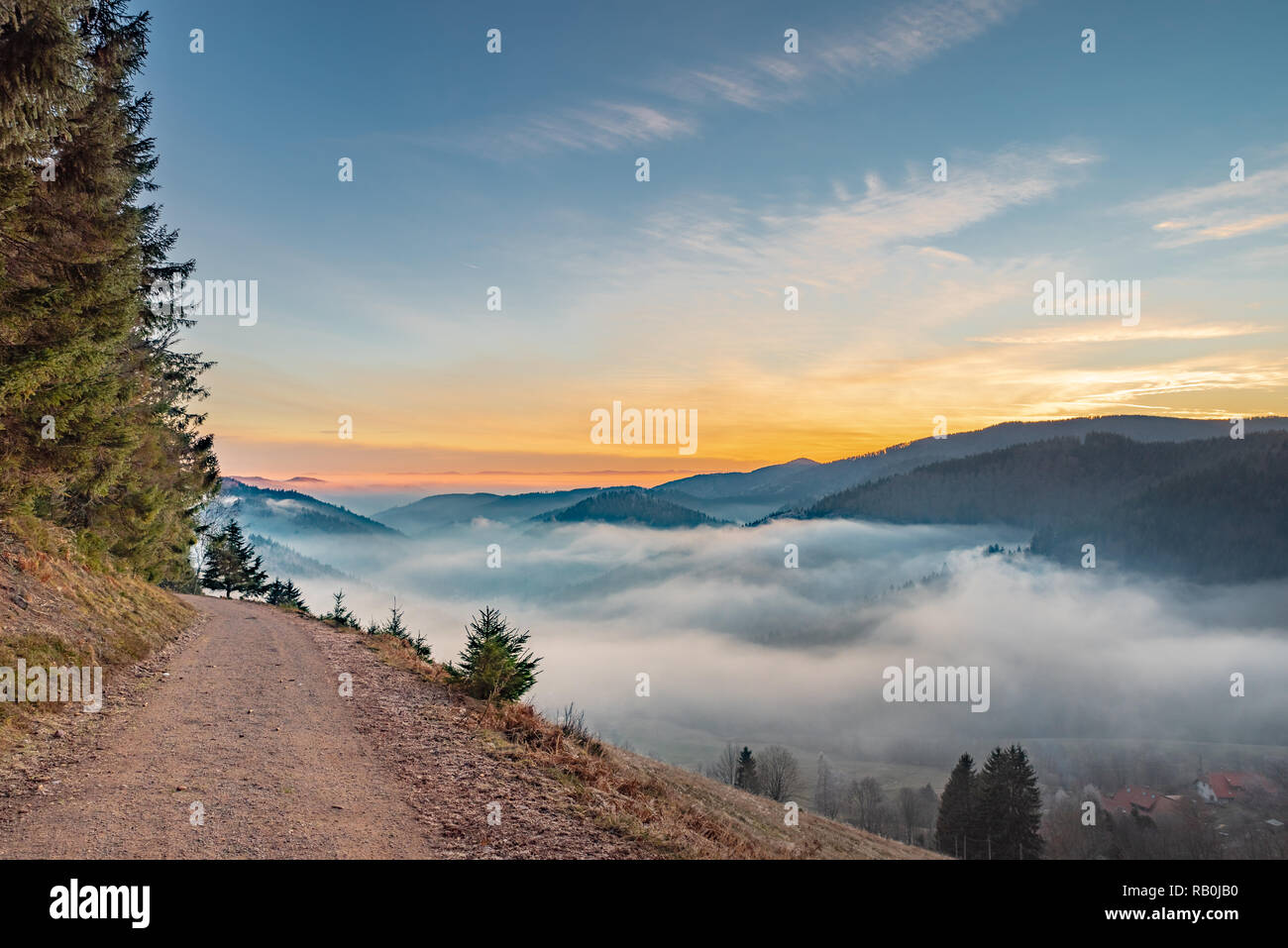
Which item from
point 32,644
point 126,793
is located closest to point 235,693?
point 32,644

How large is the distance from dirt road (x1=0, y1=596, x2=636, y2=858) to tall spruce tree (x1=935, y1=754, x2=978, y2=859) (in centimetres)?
7584

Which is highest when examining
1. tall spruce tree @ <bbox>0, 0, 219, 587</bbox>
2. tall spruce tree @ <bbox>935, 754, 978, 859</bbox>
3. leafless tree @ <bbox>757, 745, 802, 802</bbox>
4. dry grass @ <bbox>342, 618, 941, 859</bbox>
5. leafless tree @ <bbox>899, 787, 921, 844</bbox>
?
tall spruce tree @ <bbox>0, 0, 219, 587</bbox>

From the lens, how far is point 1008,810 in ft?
214

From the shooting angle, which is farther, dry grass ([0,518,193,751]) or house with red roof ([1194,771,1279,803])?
house with red roof ([1194,771,1279,803])

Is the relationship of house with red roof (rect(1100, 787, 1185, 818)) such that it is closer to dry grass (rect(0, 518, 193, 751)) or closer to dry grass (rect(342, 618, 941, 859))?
dry grass (rect(342, 618, 941, 859))

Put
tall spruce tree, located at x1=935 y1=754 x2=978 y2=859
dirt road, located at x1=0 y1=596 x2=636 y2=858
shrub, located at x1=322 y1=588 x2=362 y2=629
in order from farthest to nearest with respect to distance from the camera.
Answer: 1. tall spruce tree, located at x1=935 y1=754 x2=978 y2=859
2. shrub, located at x1=322 y1=588 x2=362 y2=629
3. dirt road, located at x1=0 y1=596 x2=636 y2=858

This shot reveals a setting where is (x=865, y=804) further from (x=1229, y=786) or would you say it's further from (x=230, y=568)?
(x=230, y=568)

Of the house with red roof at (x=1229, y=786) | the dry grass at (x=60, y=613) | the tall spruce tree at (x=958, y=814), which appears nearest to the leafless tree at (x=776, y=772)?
the tall spruce tree at (x=958, y=814)

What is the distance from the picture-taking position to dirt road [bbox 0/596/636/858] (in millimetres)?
6387

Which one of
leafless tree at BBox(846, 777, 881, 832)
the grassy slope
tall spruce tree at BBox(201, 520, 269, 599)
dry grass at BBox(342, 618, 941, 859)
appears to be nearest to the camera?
dry grass at BBox(342, 618, 941, 859)

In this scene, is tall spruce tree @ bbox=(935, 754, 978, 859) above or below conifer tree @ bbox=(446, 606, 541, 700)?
below

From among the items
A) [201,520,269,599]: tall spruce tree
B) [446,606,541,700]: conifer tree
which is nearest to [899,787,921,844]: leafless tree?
[201,520,269,599]: tall spruce tree
